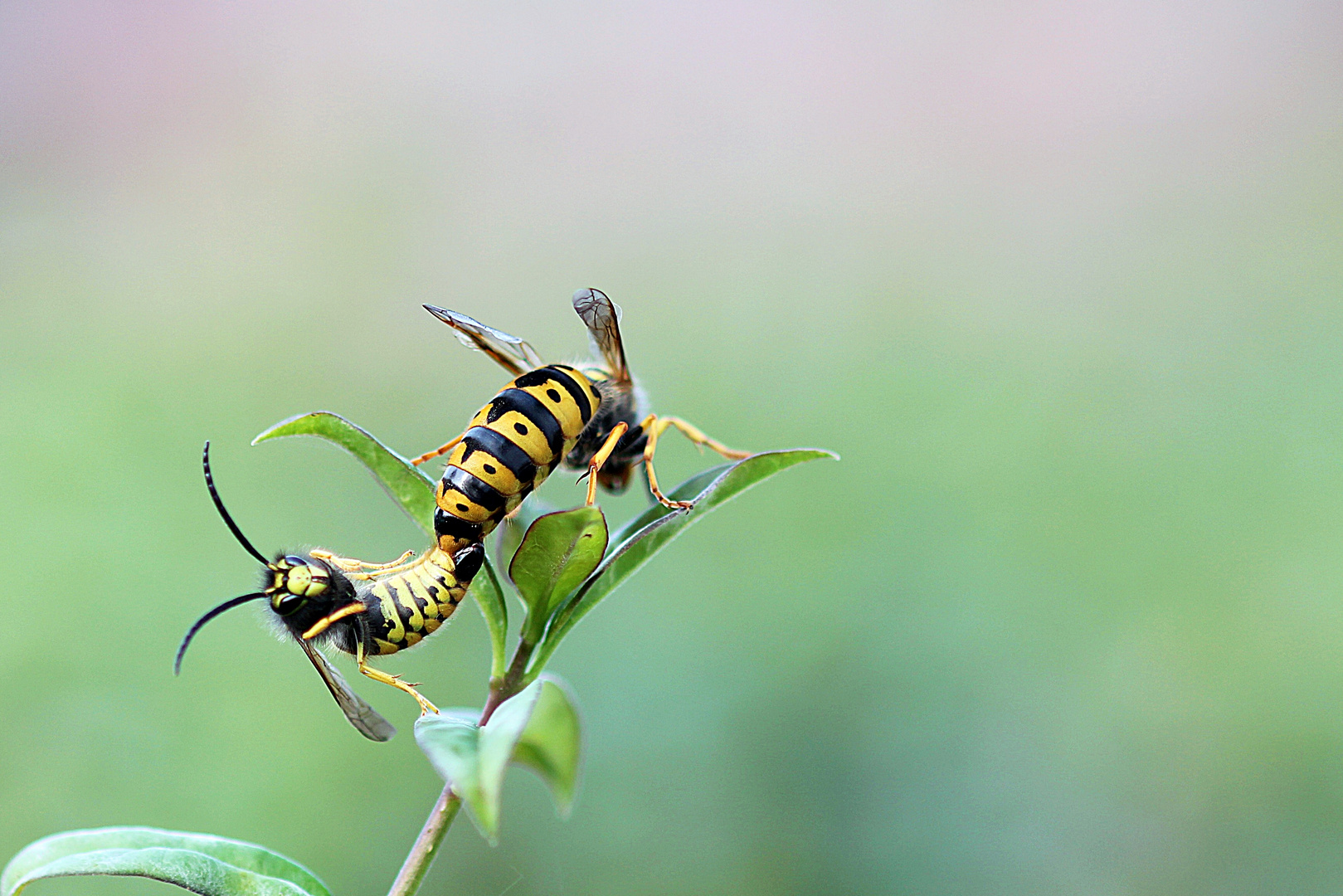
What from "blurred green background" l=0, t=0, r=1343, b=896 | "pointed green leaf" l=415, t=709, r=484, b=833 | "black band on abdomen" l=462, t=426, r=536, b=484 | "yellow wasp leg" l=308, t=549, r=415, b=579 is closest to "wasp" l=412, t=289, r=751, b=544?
"black band on abdomen" l=462, t=426, r=536, b=484

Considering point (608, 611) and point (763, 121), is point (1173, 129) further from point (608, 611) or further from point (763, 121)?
point (608, 611)

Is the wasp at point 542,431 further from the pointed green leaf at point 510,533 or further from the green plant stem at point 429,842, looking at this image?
the green plant stem at point 429,842

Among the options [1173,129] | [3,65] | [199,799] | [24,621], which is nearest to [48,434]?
[24,621]

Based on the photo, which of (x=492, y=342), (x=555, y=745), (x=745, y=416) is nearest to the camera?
(x=555, y=745)

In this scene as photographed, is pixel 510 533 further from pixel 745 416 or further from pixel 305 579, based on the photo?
pixel 745 416

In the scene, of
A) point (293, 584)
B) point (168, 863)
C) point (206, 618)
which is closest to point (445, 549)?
point (293, 584)

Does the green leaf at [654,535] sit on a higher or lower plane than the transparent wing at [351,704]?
higher

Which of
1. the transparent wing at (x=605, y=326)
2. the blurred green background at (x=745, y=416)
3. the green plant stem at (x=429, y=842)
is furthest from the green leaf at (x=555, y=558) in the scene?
the blurred green background at (x=745, y=416)
